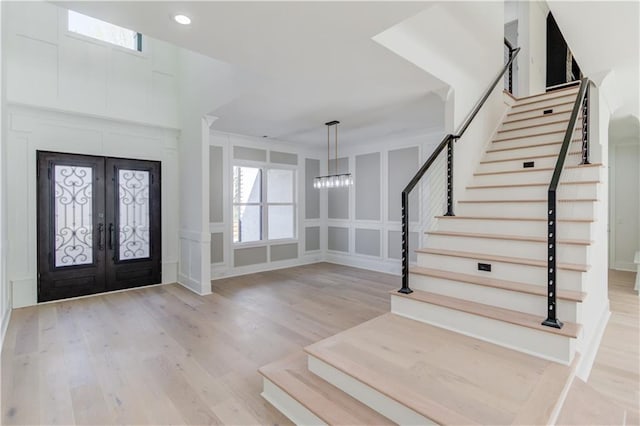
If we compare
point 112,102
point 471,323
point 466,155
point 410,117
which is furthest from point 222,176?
point 471,323

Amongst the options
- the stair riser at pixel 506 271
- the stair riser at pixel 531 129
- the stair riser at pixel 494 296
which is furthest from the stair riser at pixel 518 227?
the stair riser at pixel 531 129

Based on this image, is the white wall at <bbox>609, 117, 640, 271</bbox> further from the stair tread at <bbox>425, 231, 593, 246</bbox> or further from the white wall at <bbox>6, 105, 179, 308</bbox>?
the white wall at <bbox>6, 105, 179, 308</bbox>

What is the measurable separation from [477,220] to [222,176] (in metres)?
4.37

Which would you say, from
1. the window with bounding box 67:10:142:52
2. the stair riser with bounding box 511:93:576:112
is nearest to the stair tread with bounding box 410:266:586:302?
the stair riser with bounding box 511:93:576:112

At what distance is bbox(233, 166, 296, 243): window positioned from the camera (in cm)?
625

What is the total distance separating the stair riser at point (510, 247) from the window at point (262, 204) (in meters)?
3.84

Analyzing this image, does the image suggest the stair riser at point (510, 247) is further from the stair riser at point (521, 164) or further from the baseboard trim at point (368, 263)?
the baseboard trim at point (368, 263)

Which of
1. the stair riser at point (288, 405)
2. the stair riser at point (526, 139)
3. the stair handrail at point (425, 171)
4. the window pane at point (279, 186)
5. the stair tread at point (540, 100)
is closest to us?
the stair riser at point (288, 405)

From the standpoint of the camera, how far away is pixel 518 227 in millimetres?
3139

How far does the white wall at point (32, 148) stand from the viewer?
166 inches

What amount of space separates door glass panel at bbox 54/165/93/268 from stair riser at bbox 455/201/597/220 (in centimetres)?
517

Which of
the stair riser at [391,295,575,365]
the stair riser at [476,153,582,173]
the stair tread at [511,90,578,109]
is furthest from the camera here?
the stair tread at [511,90,578,109]

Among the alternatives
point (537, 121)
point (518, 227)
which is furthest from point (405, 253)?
point (537, 121)

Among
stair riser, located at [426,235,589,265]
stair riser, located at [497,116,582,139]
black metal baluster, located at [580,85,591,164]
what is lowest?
stair riser, located at [426,235,589,265]
